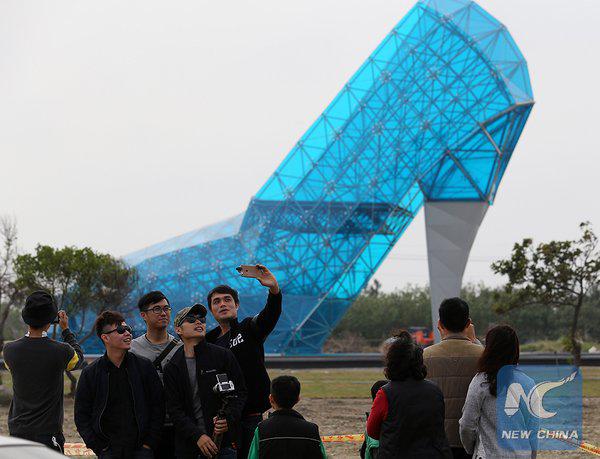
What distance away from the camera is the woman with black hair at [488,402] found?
691 centimetres

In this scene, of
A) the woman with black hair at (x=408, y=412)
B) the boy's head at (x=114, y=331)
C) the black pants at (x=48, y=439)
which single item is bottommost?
the black pants at (x=48, y=439)

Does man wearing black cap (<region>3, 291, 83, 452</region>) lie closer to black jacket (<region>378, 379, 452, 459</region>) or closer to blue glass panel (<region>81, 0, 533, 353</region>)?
black jacket (<region>378, 379, 452, 459</region>)

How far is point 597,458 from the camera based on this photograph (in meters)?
14.6

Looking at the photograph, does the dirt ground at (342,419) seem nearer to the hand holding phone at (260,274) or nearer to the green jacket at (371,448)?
the green jacket at (371,448)

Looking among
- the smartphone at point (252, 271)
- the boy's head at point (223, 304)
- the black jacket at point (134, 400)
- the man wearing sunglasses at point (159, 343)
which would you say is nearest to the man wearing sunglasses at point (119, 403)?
the black jacket at point (134, 400)

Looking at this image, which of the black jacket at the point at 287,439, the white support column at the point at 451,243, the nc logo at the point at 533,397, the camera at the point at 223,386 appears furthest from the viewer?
the white support column at the point at 451,243

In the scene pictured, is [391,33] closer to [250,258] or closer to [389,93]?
[389,93]

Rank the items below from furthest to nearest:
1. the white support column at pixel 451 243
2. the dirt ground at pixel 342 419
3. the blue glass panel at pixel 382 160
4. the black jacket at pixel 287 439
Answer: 1. the white support column at pixel 451 243
2. the blue glass panel at pixel 382 160
3. the dirt ground at pixel 342 419
4. the black jacket at pixel 287 439

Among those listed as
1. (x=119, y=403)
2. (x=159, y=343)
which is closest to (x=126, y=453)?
(x=119, y=403)

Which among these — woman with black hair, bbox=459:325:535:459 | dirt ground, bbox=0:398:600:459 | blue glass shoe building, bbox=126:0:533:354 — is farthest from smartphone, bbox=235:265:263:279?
blue glass shoe building, bbox=126:0:533:354

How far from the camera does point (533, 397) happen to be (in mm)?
6836

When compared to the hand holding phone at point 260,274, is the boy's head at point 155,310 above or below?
below

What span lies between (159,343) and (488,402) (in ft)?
10.2

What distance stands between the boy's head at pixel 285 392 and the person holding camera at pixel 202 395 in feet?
1.22
